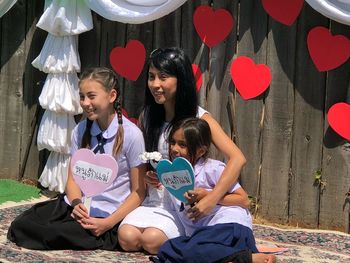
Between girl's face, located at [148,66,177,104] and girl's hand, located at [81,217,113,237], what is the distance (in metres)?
0.72

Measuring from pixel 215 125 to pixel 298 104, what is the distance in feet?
2.65

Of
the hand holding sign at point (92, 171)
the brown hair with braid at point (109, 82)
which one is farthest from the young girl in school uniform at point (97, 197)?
the hand holding sign at point (92, 171)

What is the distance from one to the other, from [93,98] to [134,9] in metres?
1.02

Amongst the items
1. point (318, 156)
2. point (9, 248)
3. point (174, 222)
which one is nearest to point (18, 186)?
point (9, 248)

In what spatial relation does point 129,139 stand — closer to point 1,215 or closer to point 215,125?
point 215,125

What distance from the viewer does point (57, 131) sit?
4953mm

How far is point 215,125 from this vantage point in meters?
3.79

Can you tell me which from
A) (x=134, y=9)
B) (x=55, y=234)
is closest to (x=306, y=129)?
(x=134, y=9)

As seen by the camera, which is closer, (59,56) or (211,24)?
(211,24)

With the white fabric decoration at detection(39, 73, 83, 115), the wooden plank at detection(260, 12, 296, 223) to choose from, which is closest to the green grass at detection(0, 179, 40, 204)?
the white fabric decoration at detection(39, 73, 83, 115)

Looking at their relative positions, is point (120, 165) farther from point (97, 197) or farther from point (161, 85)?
point (161, 85)

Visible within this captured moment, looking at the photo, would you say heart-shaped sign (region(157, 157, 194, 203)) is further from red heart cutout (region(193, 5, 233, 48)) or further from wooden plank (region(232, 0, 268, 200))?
red heart cutout (region(193, 5, 233, 48))

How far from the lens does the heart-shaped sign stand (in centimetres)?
351

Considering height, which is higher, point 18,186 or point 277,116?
point 277,116
